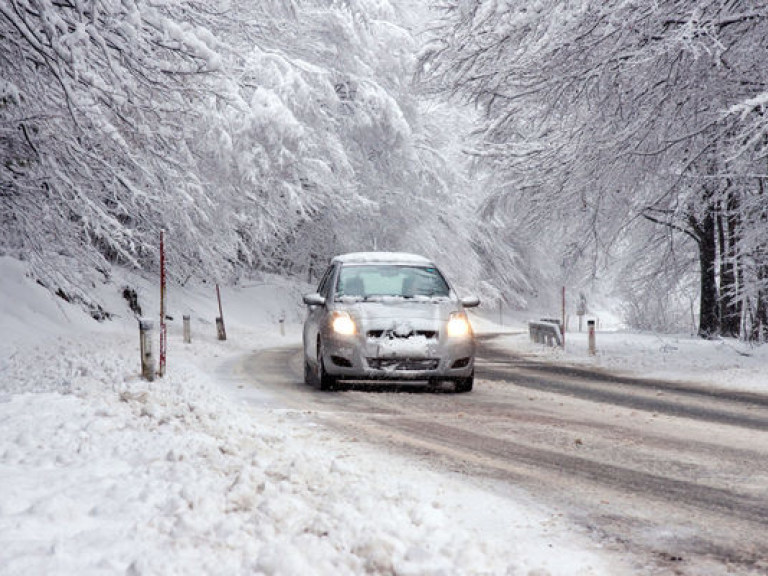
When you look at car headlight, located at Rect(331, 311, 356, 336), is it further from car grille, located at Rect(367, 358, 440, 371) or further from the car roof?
the car roof

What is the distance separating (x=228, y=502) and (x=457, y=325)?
7173mm

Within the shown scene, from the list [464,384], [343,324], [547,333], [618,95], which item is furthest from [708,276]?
[343,324]

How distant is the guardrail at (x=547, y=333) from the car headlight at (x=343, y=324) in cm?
1248

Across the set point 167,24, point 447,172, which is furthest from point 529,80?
point 447,172

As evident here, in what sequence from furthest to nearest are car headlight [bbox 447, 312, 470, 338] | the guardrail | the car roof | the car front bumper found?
the guardrail
the car roof
car headlight [bbox 447, 312, 470, 338]
the car front bumper

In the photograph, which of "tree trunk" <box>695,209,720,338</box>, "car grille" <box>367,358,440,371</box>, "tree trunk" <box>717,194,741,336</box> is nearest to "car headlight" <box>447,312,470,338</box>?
"car grille" <box>367,358,440,371</box>

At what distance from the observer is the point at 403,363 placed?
11.8 metres

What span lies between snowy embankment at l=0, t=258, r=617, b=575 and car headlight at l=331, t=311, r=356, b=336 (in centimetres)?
233

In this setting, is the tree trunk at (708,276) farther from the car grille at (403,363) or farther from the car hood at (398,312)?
the car grille at (403,363)

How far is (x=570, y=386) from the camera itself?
1348 cm

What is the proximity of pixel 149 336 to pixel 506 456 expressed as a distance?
5.89 metres

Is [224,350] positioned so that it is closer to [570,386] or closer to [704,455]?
[570,386]

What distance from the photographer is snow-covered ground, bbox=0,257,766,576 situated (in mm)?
4355

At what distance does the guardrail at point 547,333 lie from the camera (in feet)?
77.8
